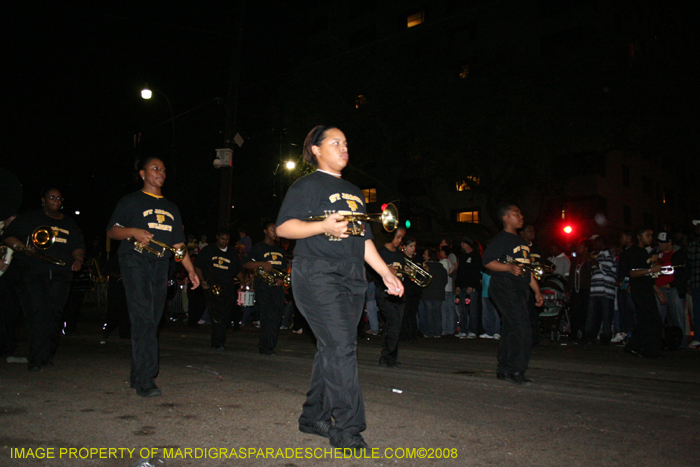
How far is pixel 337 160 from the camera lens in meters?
4.03

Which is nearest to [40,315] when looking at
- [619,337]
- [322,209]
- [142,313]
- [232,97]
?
[142,313]

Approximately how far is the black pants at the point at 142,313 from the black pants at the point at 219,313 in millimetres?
3811

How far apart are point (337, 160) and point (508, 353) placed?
3541 mm

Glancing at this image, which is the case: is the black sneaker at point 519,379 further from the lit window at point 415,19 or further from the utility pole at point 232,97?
the lit window at point 415,19

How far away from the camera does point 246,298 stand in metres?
14.2

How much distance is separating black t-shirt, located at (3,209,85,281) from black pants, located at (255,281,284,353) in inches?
108

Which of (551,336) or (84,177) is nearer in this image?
(551,336)

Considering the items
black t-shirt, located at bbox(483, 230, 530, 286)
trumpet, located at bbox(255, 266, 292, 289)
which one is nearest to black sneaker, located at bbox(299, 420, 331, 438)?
black t-shirt, located at bbox(483, 230, 530, 286)

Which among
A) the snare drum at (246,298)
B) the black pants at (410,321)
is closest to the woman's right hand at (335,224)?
the black pants at (410,321)

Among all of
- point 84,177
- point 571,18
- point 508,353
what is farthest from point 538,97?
point 84,177

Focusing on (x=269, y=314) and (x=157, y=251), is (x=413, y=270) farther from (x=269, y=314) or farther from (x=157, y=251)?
(x=157, y=251)

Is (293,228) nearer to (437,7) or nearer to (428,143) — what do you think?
(428,143)

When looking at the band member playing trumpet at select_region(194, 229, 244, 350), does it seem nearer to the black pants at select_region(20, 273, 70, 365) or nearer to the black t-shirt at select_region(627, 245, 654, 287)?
the black pants at select_region(20, 273, 70, 365)

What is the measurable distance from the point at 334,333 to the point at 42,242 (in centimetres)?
463
